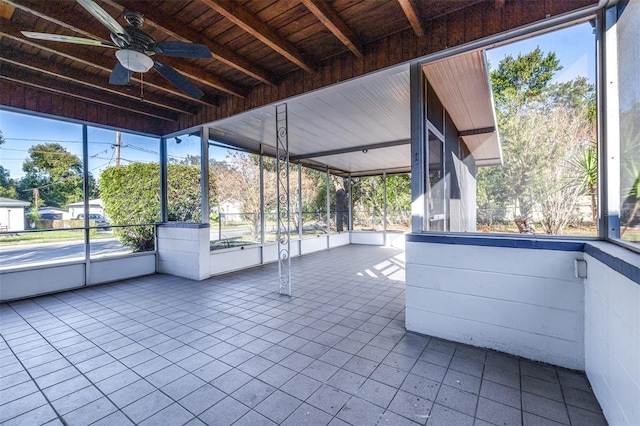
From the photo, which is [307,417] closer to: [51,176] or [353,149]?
[51,176]

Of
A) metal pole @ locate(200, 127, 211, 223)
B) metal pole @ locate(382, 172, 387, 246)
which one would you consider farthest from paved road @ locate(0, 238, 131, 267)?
metal pole @ locate(382, 172, 387, 246)

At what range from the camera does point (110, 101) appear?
4332 mm

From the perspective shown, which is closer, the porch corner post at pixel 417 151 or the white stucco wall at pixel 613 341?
the white stucco wall at pixel 613 341

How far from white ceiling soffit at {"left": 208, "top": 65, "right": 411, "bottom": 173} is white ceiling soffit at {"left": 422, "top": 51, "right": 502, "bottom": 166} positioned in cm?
40

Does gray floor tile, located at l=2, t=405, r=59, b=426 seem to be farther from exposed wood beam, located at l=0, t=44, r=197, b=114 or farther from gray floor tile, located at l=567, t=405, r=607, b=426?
exposed wood beam, located at l=0, t=44, r=197, b=114

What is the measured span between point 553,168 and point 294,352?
8.77ft

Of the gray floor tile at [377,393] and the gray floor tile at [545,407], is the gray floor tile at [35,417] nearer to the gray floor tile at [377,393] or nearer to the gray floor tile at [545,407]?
the gray floor tile at [377,393]

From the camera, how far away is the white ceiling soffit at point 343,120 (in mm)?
3510

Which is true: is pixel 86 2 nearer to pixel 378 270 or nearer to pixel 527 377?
pixel 527 377

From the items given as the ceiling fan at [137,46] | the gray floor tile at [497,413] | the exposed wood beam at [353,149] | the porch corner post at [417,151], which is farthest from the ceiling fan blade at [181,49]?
the exposed wood beam at [353,149]

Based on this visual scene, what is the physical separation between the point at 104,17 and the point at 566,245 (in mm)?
3735

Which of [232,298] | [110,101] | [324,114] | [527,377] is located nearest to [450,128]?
[324,114]

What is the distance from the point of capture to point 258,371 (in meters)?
2.17

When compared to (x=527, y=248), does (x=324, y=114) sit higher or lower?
higher
